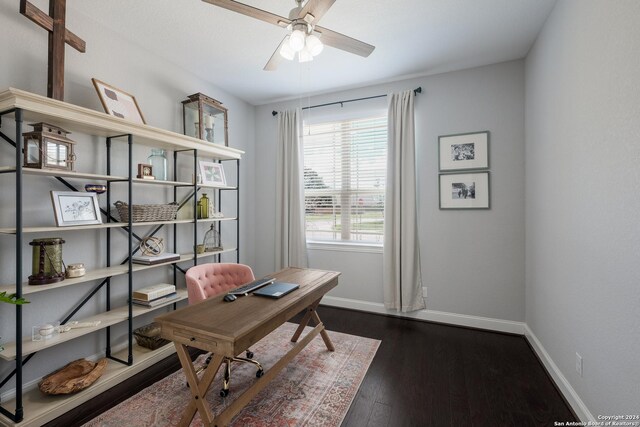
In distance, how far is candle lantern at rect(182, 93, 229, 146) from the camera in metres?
3.03

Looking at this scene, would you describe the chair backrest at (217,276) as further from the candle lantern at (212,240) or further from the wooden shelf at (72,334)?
the candle lantern at (212,240)

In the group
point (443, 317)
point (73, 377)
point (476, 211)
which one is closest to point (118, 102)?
point (73, 377)

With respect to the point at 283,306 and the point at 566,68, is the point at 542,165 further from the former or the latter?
the point at 283,306

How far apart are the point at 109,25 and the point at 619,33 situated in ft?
11.3

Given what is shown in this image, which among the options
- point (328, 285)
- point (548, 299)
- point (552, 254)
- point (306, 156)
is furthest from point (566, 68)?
point (306, 156)

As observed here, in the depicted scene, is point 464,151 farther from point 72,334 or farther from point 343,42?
point 72,334

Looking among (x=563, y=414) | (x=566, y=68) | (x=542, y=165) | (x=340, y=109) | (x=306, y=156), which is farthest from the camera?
(x=306, y=156)

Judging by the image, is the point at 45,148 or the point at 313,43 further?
the point at 45,148

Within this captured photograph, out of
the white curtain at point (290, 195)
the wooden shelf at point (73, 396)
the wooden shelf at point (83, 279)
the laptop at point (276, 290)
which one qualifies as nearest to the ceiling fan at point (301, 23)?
the laptop at point (276, 290)

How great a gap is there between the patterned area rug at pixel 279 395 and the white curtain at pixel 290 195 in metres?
1.46

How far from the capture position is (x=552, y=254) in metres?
2.27

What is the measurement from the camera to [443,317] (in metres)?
3.28

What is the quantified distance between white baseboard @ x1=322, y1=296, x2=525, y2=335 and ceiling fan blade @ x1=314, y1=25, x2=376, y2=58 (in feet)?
9.20

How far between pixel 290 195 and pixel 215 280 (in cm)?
176
